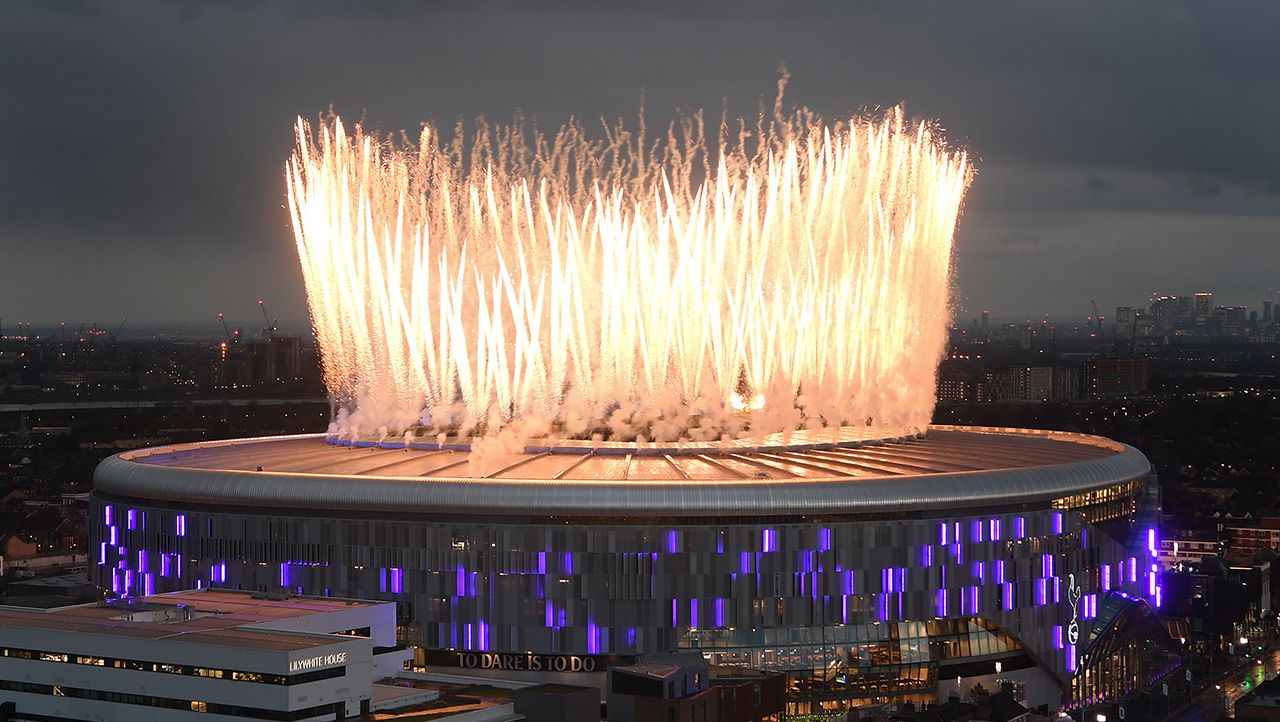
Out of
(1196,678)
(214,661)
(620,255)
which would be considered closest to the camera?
(214,661)

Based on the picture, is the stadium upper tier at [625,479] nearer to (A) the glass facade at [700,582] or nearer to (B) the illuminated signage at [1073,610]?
(A) the glass facade at [700,582]

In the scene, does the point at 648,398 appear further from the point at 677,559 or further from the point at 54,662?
the point at 54,662

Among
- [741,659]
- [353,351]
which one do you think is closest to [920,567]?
[741,659]

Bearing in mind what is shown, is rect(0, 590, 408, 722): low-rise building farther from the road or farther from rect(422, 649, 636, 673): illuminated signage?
the road

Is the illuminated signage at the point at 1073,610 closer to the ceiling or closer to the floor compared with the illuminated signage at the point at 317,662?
closer to the floor

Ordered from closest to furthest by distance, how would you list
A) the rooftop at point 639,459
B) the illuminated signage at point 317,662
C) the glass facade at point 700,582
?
the illuminated signage at point 317,662, the glass facade at point 700,582, the rooftop at point 639,459

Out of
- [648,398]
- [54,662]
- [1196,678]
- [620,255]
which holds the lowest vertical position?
[1196,678]

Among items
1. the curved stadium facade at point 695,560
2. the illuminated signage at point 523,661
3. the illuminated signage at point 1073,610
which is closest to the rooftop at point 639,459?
the curved stadium facade at point 695,560

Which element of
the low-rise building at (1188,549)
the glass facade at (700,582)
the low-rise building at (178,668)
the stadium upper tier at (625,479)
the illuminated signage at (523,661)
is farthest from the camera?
the low-rise building at (1188,549)

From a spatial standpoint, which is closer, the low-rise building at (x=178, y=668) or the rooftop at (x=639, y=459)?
the low-rise building at (x=178, y=668)
